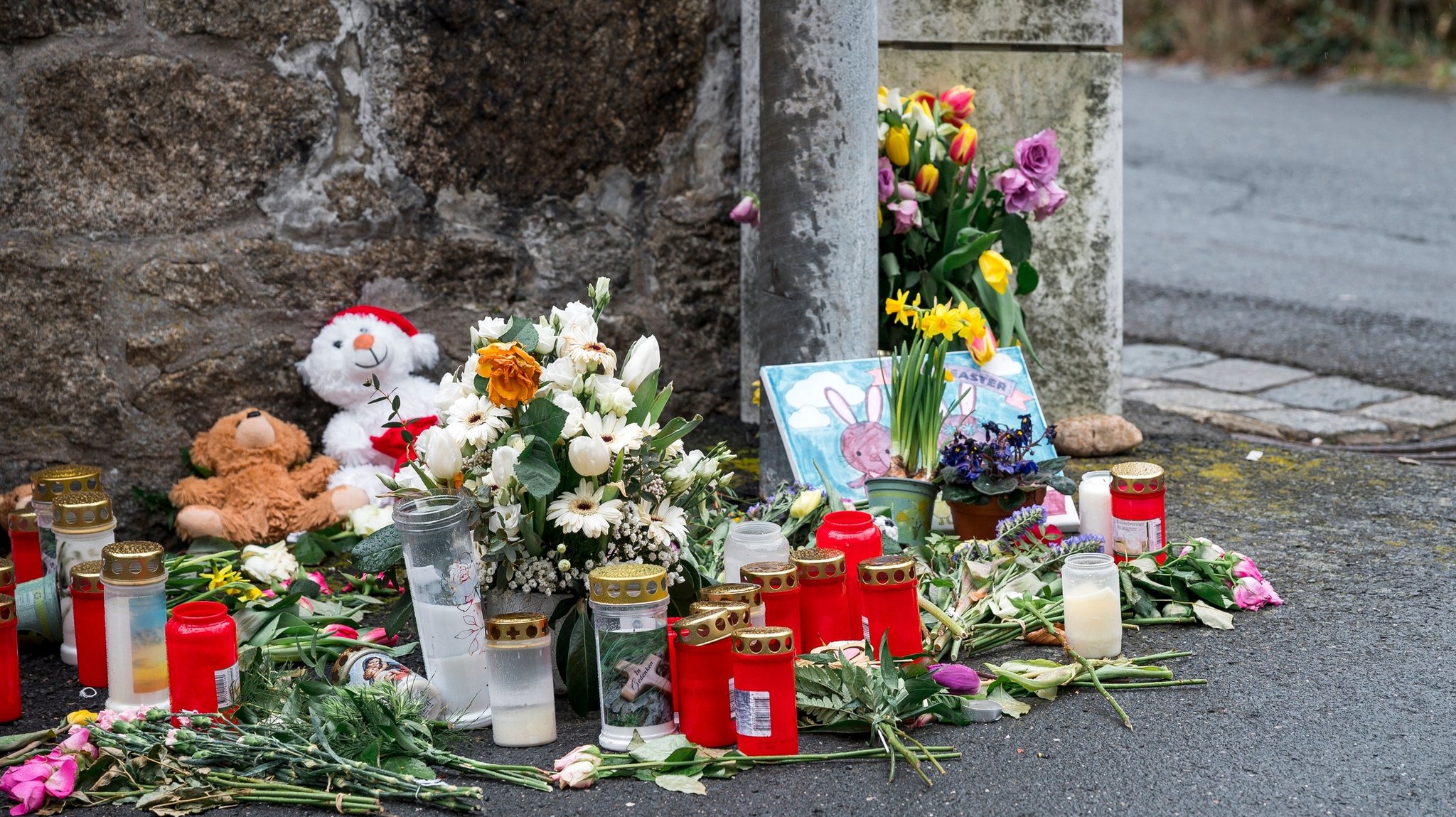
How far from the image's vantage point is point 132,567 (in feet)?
7.39

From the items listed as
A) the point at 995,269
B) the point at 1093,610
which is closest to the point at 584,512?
the point at 1093,610

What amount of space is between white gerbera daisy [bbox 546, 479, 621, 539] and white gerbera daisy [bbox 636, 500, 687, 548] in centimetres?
6

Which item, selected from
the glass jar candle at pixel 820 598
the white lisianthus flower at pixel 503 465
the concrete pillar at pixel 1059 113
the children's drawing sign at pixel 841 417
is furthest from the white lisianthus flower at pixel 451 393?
the concrete pillar at pixel 1059 113

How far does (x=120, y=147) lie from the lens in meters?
3.30

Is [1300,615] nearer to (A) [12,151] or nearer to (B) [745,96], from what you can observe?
(B) [745,96]

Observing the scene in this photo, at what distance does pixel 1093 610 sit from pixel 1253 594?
0.45 m

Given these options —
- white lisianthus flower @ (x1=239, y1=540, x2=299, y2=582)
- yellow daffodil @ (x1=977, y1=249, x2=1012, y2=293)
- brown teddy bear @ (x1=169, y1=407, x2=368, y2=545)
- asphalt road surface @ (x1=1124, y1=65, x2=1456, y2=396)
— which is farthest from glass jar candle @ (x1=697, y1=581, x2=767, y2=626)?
asphalt road surface @ (x1=1124, y1=65, x2=1456, y2=396)

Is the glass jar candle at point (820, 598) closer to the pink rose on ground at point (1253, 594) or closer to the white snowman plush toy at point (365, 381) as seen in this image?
the pink rose on ground at point (1253, 594)

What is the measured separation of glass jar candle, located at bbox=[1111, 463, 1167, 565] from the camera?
2689mm

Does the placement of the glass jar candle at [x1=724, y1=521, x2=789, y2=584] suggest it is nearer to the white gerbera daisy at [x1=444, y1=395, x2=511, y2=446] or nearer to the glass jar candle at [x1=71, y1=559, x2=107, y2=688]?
the white gerbera daisy at [x1=444, y1=395, x2=511, y2=446]

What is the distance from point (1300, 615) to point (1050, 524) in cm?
56

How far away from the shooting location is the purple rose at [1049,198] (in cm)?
357

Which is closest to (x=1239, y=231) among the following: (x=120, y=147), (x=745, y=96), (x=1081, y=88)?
(x=1081, y=88)

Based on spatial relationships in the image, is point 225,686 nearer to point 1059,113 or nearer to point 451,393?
point 451,393
